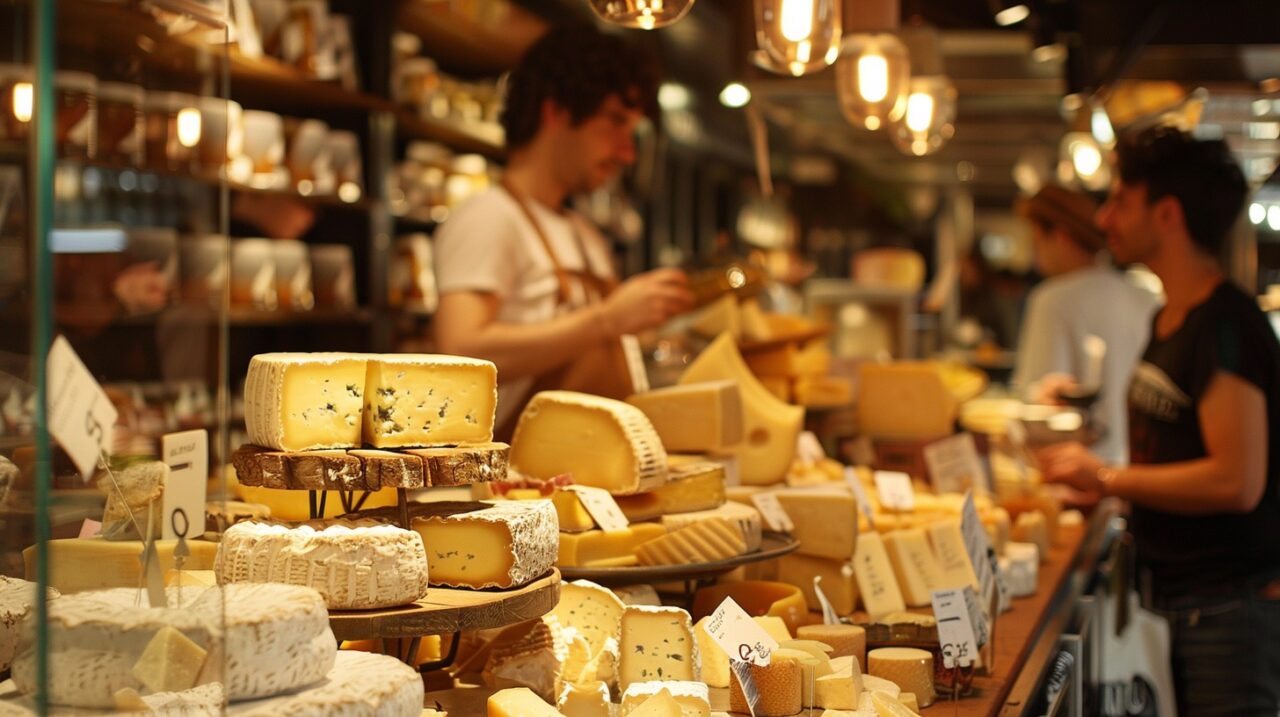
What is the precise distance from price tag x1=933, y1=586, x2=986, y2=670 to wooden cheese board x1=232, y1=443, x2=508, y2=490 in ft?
2.23

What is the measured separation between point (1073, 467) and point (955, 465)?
0.29 metres

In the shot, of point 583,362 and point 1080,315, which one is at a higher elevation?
point 1080,315

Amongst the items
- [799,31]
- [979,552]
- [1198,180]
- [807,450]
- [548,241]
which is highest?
[799,31]

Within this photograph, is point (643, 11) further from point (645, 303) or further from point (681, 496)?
point (645, 303)

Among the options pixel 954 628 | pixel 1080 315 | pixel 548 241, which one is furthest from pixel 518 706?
pixel 1080 315

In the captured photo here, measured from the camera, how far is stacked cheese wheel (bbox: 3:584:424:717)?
3.51ft

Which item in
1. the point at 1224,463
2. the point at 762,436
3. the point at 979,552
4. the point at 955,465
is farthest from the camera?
the point at 955,465

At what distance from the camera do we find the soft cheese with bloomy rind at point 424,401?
5.53 ft

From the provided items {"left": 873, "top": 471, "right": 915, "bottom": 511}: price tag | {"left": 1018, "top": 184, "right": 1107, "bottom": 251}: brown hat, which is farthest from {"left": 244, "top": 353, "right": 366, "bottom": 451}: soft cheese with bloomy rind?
{"left": 1018, "top": 184, "right": 1107, "bottom": 251}: brown hat

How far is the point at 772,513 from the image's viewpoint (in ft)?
7.45

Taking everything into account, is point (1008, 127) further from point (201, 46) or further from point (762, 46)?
point (201, 46)

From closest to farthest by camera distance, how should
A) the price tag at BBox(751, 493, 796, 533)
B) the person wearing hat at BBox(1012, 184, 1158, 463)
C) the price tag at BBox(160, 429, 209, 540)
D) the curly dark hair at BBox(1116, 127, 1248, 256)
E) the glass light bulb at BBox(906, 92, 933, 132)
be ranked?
the price tag at BBox(160, 429, 209, 540)
the price tag at BBox(751, 493, 796, 533)
the curly dark hair at BBox(1116, 127, 1248, 256)
the glass light bulb at BBox(906, 92, 933, 132)
the person wearing hat at BBox(1012, 184, 1158, 463)

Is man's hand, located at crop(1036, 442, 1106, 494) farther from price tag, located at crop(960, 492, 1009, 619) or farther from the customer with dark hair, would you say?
price tag, located at crop(960, 492, 1009, 619)

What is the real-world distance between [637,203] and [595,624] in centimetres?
517
